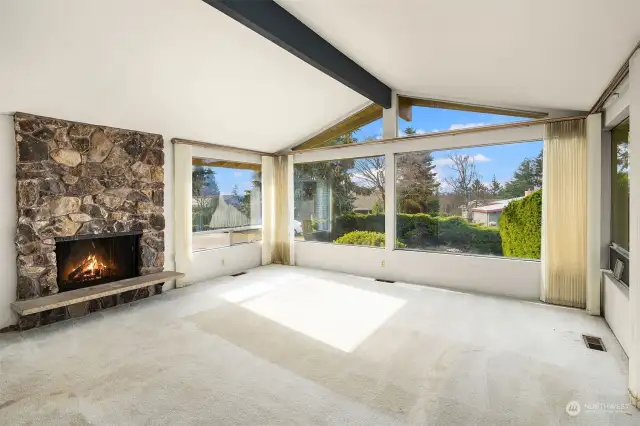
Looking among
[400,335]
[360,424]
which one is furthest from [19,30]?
[400,335]

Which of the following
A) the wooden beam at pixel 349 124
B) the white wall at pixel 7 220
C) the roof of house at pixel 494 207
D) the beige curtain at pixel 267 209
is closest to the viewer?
the white wall at pixel 7 220

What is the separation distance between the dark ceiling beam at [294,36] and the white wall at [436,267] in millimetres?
2736

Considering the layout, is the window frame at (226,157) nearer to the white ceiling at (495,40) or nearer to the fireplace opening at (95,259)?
the fireplace opening at (95,259)

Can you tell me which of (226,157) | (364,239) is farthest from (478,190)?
(226,157)

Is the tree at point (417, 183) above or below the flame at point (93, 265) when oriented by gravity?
above

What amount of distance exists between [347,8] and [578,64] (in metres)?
2.00

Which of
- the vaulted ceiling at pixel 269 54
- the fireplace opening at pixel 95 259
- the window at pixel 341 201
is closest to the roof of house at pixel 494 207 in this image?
the vaulted ceiling at pixel 269 54

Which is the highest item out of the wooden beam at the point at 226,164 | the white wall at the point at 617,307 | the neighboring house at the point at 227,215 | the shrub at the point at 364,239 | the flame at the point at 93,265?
the wooden beam at the point at 226,164

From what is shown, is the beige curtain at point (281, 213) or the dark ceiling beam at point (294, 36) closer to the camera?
the dark ceiling beam at point (294, 36)

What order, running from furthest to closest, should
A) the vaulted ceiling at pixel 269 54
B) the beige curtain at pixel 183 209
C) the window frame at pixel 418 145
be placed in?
1. the beige curtain at pixel 183 209
2. the window frame at pixel 418 145
3. the vaulted ceiling at pixel 269 54

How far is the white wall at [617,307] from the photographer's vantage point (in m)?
2.95

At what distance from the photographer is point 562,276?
13.6ft

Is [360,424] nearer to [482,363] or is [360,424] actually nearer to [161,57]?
[482,363]

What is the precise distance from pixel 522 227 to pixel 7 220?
249 inches
